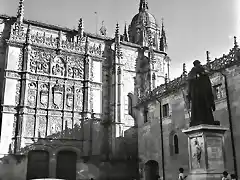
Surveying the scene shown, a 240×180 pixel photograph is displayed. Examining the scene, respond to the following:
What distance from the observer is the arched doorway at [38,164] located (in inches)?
1168

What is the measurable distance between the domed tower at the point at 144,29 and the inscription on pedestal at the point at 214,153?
31.5 metres

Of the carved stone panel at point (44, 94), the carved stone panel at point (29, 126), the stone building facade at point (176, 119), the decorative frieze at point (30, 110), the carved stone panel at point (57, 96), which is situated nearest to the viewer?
the stone building facade at point (176, 119)

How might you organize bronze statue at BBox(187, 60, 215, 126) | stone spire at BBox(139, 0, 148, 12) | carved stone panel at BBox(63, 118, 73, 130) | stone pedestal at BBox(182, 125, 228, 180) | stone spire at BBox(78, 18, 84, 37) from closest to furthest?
stone pedestal at BBox(182, 125, 228, 180) → bronze statue at BBox(187, 60, 215, 126) → carved stone panel at BBox(63, 118, 73, 130) → stone spire at BBox(78, 18, 84, 37) → stone spire at BBox(139, 0, 148, 12)

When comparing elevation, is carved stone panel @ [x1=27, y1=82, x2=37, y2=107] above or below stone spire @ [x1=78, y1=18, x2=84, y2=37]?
below

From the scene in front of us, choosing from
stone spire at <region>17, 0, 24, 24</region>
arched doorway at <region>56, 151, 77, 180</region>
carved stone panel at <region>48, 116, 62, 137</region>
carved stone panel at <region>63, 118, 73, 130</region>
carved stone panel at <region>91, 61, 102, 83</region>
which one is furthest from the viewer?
carved stone panel at <region>91, 61, 102, 83</region>

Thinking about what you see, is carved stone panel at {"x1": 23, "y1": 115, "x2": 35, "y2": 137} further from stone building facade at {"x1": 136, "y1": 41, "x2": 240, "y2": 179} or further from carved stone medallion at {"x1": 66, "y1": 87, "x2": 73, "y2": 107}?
stone building facade at {"x1": 136, "y1": 41, "x2": 240, "y2": 179}

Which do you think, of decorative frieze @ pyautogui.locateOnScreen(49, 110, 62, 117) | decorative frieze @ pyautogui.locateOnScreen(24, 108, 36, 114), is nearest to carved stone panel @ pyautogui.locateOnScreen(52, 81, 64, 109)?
decorative frieze @ pyautogui.locateOnScreen(49, 110, 62, 117)

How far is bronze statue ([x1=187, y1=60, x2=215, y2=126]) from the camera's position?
11422 millimetres

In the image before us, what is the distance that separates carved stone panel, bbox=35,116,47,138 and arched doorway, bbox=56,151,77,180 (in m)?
2.75

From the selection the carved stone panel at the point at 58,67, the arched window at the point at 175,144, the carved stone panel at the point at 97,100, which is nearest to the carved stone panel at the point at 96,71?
the carved stone panel at the point at 97,100

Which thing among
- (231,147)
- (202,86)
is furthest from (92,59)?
(202,86)

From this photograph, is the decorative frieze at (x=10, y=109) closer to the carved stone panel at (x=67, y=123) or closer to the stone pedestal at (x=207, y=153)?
the carved stone panel at (x=67, y=123)

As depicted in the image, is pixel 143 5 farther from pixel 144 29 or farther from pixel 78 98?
pixel 78 98

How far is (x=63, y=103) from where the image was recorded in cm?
3291
